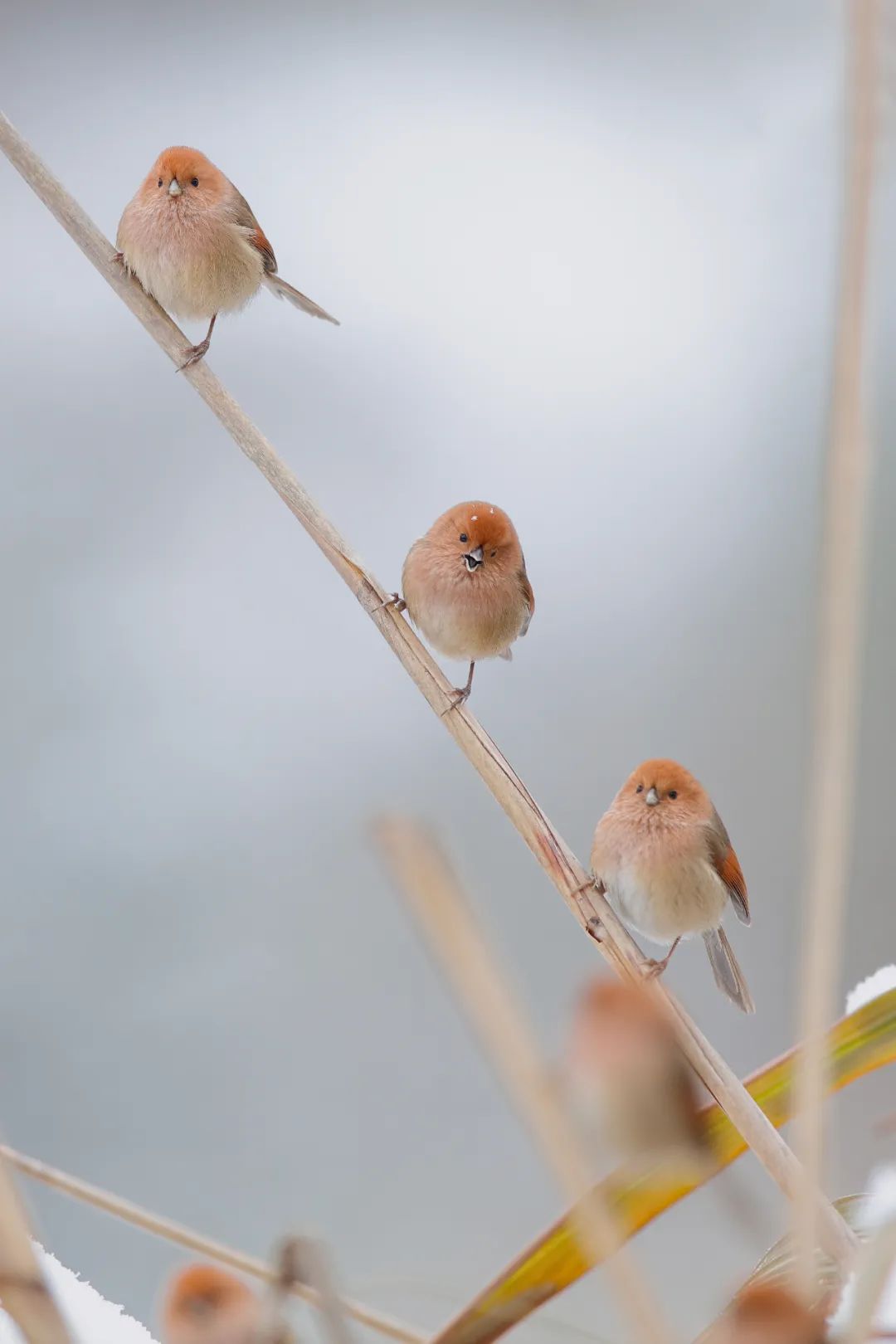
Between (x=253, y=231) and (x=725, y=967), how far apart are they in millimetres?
474

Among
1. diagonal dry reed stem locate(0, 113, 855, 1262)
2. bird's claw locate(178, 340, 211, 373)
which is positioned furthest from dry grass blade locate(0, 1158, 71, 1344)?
bird's claw locate(178, 340, 211, 373)

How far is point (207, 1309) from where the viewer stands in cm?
15

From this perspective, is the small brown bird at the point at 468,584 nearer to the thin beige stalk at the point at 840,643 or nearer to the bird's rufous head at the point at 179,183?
the bird's rufous head at the point at 179,183

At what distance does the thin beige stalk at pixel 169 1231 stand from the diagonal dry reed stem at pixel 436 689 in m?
0.08

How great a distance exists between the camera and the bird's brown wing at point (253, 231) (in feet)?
2.17

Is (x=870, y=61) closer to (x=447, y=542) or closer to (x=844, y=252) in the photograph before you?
(x=844, y=252)

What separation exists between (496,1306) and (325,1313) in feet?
0.29

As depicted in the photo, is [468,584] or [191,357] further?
[468,584]

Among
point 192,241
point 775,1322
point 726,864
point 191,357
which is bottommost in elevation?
point 775,1322

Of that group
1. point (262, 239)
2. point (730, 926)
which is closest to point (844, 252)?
point (262, 239)

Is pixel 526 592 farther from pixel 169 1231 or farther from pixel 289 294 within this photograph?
pixel 169 1231

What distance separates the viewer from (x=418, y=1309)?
0.51 metres

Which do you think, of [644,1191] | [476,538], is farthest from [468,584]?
[644,1191]

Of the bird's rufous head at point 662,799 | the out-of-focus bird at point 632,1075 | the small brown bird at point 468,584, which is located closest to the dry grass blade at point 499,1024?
the out-of-focus bird at point 632,1075
